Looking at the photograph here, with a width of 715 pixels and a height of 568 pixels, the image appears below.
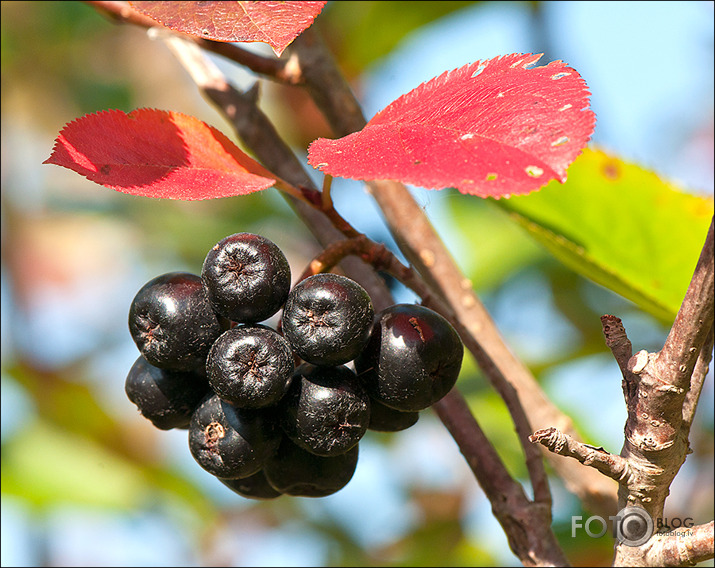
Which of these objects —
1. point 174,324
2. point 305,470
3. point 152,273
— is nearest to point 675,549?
point 305,470

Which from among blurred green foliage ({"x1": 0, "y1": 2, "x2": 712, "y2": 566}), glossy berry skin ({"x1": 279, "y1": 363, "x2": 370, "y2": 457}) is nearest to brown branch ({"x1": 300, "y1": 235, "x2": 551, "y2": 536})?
glossy berry skin ({"x1": 279, "y1": 363, "x2": 370, "y2": 457})

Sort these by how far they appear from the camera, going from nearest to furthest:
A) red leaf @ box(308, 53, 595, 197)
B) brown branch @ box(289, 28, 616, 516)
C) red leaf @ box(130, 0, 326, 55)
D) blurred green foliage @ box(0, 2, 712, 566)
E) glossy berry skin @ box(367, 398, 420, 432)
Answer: red leaf @ box(308, 53, 595, 197)
red leaf @ box(130, 0, 326, 55)
glossy berry skin @ box(367, 398, 420, 432)
brown branch @ box(289, 28, 616, 516)
blurred green foliage @ box(0, 2, 712, 566)

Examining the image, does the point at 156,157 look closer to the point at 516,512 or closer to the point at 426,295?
the point at 426,295

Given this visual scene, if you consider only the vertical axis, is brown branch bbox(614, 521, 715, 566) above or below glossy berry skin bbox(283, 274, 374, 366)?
below

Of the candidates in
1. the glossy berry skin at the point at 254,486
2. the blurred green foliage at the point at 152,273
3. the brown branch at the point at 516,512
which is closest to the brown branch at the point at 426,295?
the brown branch at the point at 516,512

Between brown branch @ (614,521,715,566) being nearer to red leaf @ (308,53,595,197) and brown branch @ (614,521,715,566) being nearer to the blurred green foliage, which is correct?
red leaf @ (308,53,595,197)

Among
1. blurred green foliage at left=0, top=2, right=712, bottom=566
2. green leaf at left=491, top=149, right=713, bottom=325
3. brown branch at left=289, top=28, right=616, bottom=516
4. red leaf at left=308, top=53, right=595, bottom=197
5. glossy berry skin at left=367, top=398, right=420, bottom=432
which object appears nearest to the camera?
red leaf at left=308, top=53, right=595, bottom=197

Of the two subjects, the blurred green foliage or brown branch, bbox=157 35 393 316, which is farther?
the blurred green foliage

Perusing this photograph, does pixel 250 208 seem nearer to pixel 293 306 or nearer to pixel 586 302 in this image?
pixel 586 302
